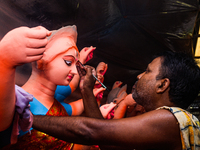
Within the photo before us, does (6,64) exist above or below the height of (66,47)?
below

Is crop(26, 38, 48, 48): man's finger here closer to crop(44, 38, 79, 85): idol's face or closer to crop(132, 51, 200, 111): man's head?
crop(44, 38, 79, 85): idol's face

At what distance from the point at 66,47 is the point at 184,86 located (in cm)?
123

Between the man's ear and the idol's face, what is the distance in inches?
35.0

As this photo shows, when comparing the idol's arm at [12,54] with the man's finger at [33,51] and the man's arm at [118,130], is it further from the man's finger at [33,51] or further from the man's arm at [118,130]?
the man's arm at [118,130]

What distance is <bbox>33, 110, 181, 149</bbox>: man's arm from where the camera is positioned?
1156mm

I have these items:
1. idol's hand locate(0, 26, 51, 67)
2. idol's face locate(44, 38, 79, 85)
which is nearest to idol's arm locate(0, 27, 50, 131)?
idol's hand locate(0, 26, 51, 67)

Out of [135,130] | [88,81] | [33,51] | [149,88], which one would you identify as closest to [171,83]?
[149,88]

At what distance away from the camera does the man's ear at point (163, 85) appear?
5.31 feet

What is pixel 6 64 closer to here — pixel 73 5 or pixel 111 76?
pixel 73 5

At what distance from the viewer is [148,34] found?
3539 mm

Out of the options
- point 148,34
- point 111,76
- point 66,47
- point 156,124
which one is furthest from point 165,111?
point 111,76

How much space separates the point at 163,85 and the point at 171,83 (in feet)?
0.26

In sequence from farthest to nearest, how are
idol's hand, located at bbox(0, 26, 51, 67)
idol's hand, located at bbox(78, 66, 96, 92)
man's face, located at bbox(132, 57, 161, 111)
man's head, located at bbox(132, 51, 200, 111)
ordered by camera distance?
1. idol's hand, located at bbox(78, 66, 96, 92)
2. man's face, located at bbox(132, 57, 161, 111)
3. man's head, located at bbox(132, 51, 200, 111)
4. idol's hand, located at bbox(0, 26, 51, 67)

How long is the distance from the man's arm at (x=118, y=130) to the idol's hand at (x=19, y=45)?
0.50 meters
